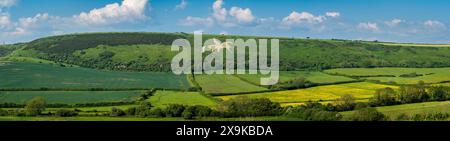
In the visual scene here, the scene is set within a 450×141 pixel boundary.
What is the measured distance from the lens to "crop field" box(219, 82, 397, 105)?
7669 cm

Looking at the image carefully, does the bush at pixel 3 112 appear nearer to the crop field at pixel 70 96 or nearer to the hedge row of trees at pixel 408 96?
the crop field at pixel 70 96

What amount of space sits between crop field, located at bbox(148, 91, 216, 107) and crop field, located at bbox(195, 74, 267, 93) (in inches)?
214

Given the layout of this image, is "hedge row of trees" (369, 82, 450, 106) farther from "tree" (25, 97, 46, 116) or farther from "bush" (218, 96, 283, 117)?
"tree" (25, 97, 46, 116)

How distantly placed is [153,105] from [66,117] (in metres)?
14.9

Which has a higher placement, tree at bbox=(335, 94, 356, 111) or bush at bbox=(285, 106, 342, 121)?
bush at bbox=(285, 106, 342, 121)

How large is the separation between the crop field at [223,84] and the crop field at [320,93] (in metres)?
5.81

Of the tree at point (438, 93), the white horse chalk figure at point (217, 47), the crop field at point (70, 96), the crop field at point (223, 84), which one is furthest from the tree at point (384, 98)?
the white horse chalk figure at point (217, 47)

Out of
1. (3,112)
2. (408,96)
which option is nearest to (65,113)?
(3,112)

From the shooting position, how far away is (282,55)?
177500 mm

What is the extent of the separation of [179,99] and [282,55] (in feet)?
344

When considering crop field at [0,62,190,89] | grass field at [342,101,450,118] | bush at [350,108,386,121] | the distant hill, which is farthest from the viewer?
the distant hill

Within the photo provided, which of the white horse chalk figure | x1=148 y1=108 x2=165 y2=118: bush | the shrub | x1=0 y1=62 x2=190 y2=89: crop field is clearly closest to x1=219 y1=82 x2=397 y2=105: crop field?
x1=148 y1=108 x2=165 y2=118: bush

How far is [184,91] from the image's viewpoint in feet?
294

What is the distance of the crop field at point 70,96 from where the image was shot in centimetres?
7481
